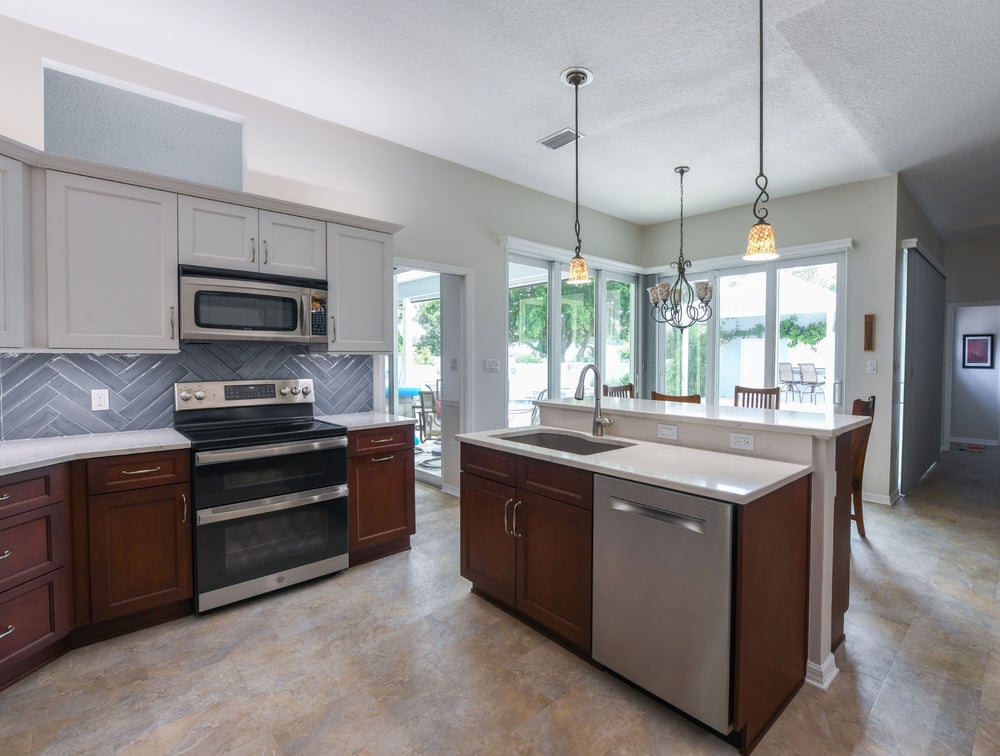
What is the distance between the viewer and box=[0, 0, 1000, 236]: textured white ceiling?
2.38 metres

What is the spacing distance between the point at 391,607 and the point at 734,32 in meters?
3.45

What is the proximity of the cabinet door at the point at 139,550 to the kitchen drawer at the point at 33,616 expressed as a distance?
117 mm

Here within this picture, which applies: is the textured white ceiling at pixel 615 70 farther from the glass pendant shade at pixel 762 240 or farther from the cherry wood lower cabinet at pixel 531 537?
the cherry wood lower cabinet at pixel 531 537

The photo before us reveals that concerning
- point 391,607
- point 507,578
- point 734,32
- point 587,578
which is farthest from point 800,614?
point 734,32

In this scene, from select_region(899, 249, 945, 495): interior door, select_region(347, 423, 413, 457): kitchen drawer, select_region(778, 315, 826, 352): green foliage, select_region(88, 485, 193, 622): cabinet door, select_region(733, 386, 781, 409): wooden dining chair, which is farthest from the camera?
select_region(778, 315, 826, 352): green foliage

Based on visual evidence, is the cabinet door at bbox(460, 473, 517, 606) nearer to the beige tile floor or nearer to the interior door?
the beige tile floor

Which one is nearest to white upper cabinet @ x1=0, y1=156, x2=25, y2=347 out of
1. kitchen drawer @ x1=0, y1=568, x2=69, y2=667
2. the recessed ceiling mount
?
kitchen drawer @ x1=0, y1=568, x2=69, y2=667

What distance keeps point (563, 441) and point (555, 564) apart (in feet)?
2.66

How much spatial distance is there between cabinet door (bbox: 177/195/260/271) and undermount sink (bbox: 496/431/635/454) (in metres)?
1.80

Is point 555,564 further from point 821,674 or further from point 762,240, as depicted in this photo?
point 762,240

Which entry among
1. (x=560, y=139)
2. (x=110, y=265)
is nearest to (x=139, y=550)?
(x=110, y=265)

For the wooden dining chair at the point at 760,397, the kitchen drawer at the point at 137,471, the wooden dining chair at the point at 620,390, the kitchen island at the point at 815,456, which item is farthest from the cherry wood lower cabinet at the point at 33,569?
the wooden dining chair at the point at 760,397

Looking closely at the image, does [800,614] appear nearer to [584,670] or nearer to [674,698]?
[674,698]

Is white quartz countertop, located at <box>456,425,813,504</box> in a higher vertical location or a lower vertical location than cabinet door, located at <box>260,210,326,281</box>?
lower
